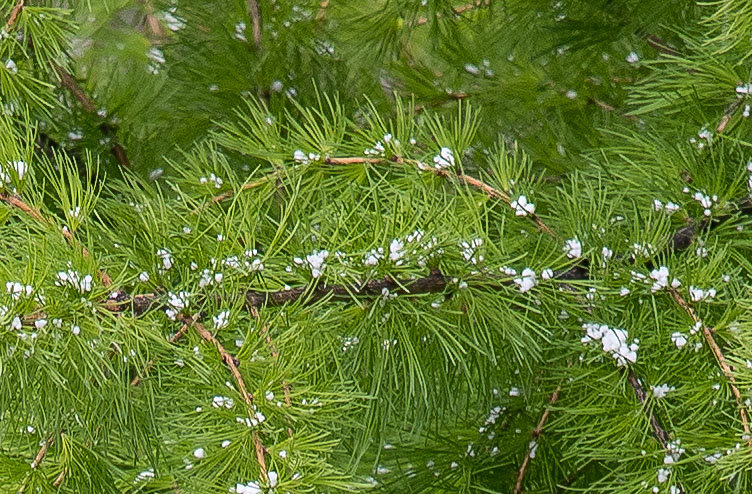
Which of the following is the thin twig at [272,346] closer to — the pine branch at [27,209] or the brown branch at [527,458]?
the pine branch at [27,209]

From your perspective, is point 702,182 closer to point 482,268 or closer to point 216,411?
point 482,268

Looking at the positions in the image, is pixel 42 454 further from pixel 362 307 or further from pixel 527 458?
pixel 527 458

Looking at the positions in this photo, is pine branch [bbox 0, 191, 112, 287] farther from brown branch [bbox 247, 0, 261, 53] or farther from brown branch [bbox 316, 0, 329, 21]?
brown branch [bbox 316, 0, 329, 21]

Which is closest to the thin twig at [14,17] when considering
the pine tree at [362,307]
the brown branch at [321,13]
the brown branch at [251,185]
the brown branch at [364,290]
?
the pine tree at [362,307]

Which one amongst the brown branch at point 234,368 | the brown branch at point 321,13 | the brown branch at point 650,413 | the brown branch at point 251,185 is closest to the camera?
the brown branch at point 234,368

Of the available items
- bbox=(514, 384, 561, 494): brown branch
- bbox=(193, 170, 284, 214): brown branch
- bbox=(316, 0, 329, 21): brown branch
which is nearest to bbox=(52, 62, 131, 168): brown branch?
bbox=(316, 0, 329, 21): brown branch

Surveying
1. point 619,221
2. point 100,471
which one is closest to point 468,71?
point 619,221
